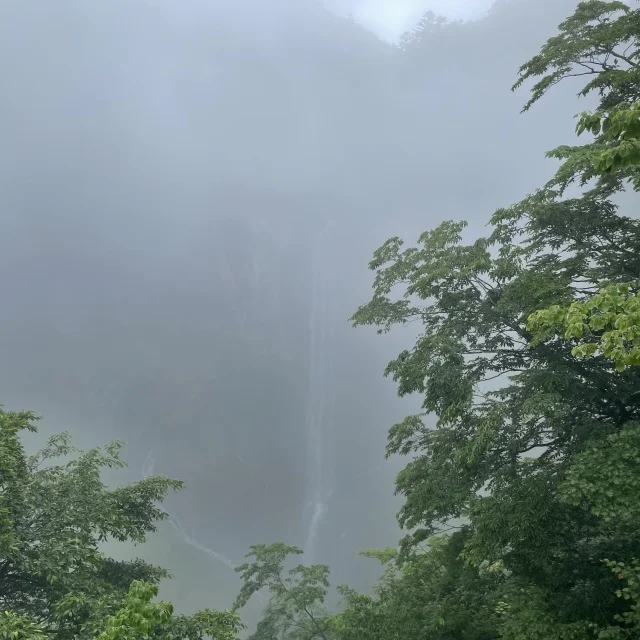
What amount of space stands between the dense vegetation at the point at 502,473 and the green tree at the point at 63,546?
31mm

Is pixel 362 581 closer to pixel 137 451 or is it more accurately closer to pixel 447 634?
pixel 137 451

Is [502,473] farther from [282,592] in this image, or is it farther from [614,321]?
[282,592]

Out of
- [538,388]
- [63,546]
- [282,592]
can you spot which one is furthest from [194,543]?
[538,388]

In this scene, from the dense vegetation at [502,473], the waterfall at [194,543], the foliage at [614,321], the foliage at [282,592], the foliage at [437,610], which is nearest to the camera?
the foliage at [614,321]

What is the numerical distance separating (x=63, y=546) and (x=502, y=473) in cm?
715

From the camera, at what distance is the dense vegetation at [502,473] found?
5.99 meters

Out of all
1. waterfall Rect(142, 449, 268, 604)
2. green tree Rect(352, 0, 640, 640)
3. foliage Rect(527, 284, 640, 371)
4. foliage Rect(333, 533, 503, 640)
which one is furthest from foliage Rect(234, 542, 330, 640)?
waterfall Rect(142, 449, 268, 604)

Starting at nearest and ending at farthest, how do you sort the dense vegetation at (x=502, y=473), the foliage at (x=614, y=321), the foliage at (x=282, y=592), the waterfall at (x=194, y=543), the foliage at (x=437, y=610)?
the foliage at (x=614, y=321) < the dense vegetation at (x=502, y=473) < the foliage at (x=437, y=610) < the foliage at (x=282, y=592) < the waterfall at (x=194, y=543)

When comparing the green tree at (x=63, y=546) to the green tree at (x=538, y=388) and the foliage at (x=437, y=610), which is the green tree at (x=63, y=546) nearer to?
the foliage at (x=437, y=610)

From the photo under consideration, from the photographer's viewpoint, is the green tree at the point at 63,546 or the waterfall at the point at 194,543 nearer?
the green tree at the point at 63,546

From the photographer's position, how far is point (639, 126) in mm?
2764

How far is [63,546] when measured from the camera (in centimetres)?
680

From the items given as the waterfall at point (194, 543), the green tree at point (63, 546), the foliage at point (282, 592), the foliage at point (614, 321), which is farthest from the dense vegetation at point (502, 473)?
the waterfall at point (194, 543)

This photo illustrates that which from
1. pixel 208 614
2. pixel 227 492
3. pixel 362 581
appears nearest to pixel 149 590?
pixel 208 614
